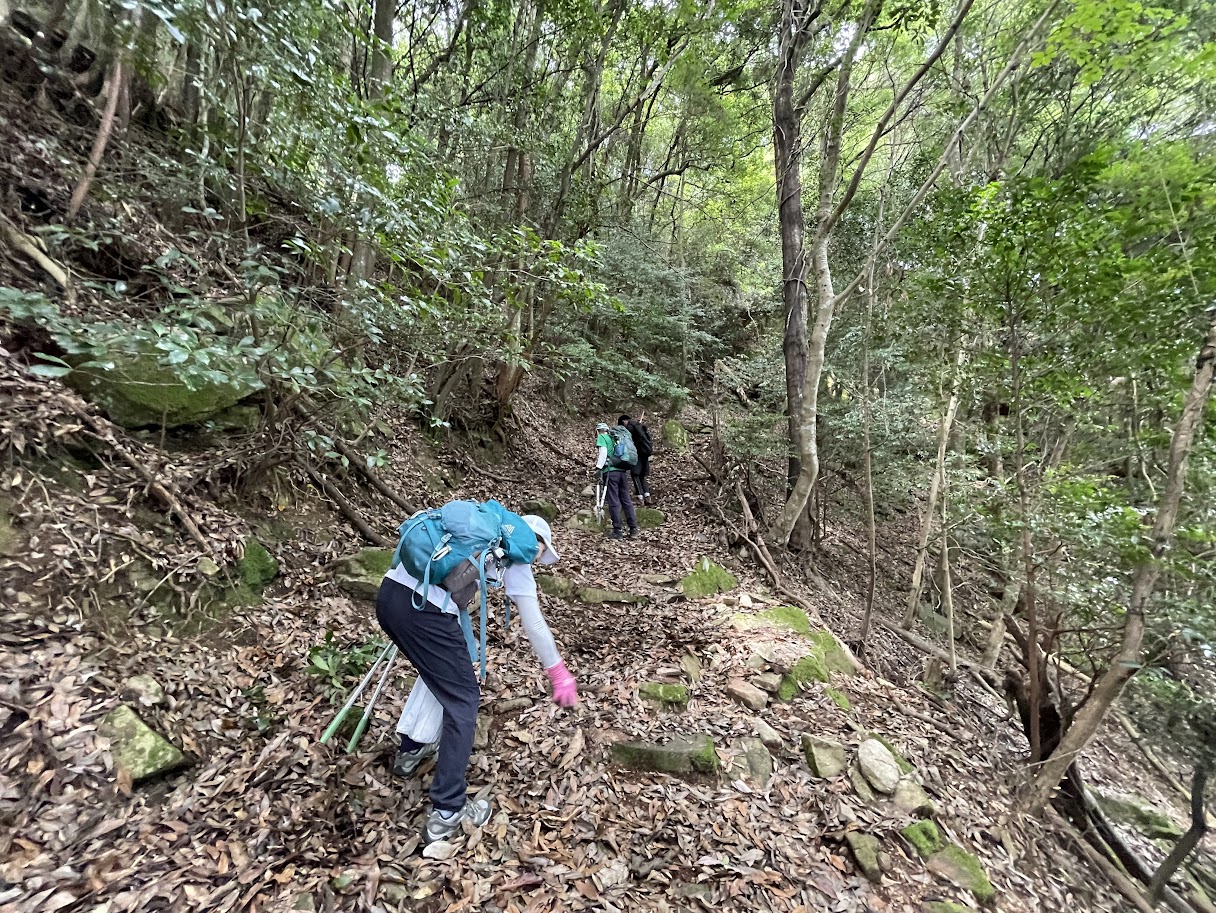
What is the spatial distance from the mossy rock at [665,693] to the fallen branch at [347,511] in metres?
3.26

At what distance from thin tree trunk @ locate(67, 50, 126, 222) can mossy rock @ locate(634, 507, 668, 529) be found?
7.77 metres

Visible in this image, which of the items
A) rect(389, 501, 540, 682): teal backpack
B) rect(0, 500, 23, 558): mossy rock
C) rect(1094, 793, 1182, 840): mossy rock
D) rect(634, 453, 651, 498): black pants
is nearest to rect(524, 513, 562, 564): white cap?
rect(389, 501, 540, 682): teal backpack

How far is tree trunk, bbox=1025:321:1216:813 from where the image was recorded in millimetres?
4066

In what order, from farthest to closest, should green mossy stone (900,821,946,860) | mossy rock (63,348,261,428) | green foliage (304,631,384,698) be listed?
mossy rock (63,348,261,428) < green foliage (304,631,384,698) < green mossy stone (900,821,946,860)

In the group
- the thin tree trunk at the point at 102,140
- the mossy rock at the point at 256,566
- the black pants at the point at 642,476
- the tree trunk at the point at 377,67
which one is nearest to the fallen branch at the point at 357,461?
the mossy rock at the point at 256,566

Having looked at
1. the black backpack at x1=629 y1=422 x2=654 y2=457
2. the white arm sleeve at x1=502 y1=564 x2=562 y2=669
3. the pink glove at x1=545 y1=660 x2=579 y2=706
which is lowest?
the pink glove at x1=545 y1=660 x2=579 y2=706

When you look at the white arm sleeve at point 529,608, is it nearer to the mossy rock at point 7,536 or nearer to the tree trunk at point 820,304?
the mossy rock at point 7,536

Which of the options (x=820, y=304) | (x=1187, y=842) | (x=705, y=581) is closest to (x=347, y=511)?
(x=705, y=581)

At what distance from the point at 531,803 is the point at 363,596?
8.52 feet

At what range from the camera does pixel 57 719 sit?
286 centimetres

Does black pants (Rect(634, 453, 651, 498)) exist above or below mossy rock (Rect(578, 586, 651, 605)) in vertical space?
above

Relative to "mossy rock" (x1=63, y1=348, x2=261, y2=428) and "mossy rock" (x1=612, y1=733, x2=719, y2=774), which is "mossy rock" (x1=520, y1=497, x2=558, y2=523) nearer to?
"mossy rock" (x1=63, y1=348, x2=261, y2=428)

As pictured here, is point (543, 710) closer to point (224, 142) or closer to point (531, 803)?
point (531, 803)

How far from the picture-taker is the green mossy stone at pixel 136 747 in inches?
116
